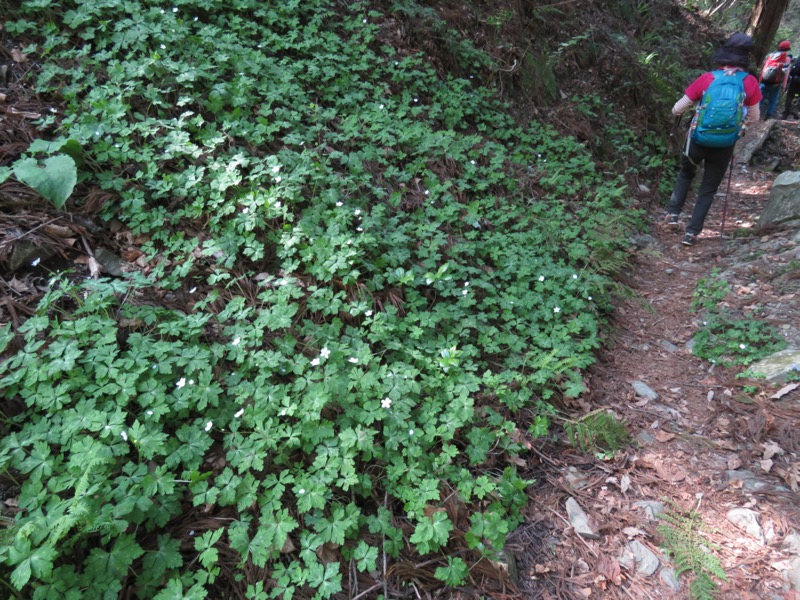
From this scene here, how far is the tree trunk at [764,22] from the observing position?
1010 centimetres

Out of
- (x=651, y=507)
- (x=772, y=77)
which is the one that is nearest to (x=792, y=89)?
(x=772, y=77)

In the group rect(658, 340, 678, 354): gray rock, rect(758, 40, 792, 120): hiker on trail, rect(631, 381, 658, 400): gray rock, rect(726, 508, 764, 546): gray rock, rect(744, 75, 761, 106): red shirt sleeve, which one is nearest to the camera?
rect(726, 508, 764, 546): gray rock

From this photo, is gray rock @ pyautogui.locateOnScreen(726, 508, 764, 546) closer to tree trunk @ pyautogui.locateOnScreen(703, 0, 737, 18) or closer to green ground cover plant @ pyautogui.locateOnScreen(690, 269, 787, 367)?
green ground cover plant @ pyautogui.locateOnScreen(690, 269, 787, 367)

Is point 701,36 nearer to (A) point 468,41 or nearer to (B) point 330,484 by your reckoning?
(A) point 468,41

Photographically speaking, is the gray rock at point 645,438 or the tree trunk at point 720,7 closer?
the gray rock at point 645,438

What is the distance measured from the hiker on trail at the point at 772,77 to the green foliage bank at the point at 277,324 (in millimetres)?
9754

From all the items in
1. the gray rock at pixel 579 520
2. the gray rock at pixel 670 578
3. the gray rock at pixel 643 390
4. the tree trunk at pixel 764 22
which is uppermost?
the tree trunk at pixel 764 22

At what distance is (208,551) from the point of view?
2240 mm

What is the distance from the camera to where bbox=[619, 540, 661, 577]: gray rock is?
270cm

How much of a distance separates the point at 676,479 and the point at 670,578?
0.80m

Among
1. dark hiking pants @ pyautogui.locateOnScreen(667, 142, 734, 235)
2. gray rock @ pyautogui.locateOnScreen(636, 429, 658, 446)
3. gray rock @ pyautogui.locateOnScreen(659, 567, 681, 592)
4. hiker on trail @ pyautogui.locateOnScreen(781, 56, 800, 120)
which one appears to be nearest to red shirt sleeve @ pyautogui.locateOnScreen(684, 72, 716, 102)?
dark hiking pants @ pyautogui.locateOnScreen(667, 142, 734, 235)

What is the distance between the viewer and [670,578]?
8.66 feet

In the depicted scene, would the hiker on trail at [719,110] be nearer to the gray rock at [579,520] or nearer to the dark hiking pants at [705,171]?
the dark hiking pants at [705,171]

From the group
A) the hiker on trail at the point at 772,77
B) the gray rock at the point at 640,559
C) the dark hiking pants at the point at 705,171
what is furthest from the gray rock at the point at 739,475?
the hiker on trail at the point at 772,77
